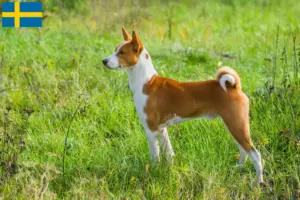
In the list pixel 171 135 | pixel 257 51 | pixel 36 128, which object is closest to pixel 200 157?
pixel 171 135

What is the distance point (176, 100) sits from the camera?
477 cm

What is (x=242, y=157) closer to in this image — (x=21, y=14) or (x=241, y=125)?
(x=241, y=125)

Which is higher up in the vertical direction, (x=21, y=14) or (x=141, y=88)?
(x=21, y=14)

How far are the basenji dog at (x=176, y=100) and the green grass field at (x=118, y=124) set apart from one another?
0.22 metres

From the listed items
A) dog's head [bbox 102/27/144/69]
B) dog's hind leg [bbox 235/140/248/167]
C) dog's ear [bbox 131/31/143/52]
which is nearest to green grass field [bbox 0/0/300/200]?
dog's hind leg [bbox 235/140/248/167]

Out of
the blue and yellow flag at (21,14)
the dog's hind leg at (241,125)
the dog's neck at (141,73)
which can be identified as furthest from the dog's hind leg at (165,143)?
the blue and yellow flag at (21,14)

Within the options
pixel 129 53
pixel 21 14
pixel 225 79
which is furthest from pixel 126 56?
pixel 21 14

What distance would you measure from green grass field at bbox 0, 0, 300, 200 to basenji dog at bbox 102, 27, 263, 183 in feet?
0.71

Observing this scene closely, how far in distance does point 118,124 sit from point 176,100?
1111mm

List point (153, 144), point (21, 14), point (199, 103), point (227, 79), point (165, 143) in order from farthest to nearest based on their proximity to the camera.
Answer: point (21, 14) → point (165, 143) → point (153, 144) → point (199, 103) → point (227, 79)

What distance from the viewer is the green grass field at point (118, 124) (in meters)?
4.58

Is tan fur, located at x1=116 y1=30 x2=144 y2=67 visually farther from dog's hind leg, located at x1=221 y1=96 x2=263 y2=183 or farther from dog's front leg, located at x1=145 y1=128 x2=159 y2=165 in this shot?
dog's hind leg, located at x1=221 y1=96 x2=263 y2=183

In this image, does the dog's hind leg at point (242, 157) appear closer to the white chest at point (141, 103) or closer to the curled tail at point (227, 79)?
the curled tail at point (227, 79)

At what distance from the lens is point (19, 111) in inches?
249
